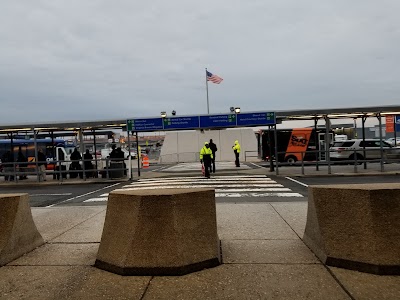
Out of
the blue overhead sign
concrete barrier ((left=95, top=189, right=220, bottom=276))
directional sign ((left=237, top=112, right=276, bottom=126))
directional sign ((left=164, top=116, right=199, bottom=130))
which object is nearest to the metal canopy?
directional sign ((left=237, top=112, right=276, bottom=126))

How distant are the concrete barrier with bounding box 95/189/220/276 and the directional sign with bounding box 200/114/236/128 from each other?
1436 cm

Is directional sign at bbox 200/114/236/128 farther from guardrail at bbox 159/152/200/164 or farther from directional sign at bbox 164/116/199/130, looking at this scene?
guardrail at bbox 159/152/200/164

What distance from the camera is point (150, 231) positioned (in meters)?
4.36

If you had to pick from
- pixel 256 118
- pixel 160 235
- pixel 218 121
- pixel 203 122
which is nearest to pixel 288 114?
pixel 256 118

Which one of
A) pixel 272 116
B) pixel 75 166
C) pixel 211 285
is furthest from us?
pixel 75 166

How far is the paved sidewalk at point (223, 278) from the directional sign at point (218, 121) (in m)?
13.1

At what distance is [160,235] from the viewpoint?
4344mm

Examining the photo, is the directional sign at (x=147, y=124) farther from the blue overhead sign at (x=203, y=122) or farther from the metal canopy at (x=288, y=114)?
the metal canopy at (x=288, y=114)

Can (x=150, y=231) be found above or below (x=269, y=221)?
above

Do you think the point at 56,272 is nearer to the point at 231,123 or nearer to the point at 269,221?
the point at 269,221

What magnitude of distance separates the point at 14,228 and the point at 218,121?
1466cm

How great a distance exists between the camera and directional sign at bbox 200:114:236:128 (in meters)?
18.8

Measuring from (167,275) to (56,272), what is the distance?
138 cm

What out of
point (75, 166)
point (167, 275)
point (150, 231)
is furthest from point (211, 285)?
point (75, 166)
